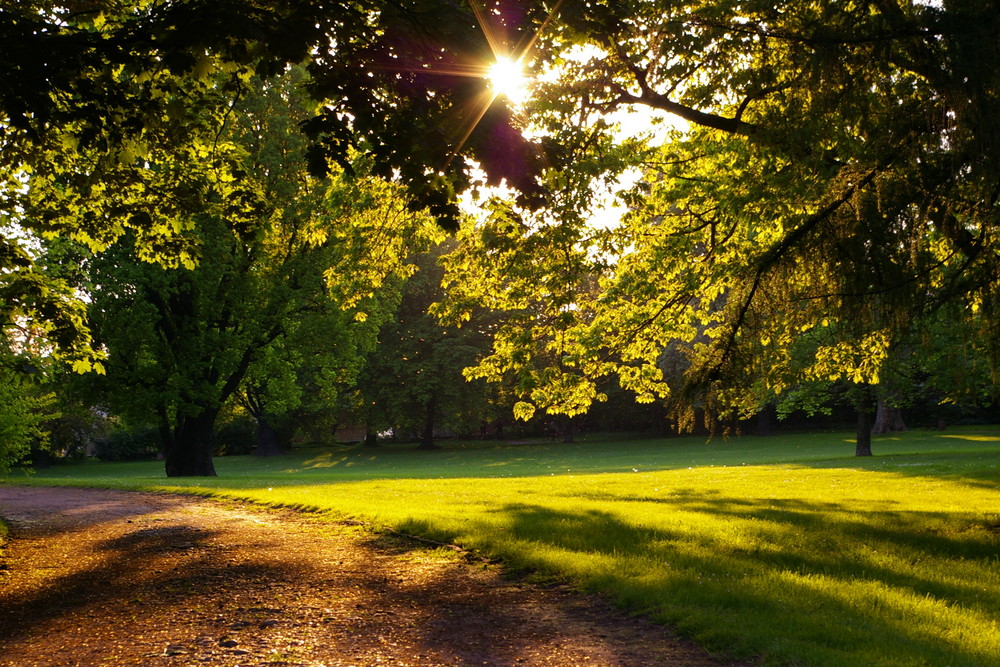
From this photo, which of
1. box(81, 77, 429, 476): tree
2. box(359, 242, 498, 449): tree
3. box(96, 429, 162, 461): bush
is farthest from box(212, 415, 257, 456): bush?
box(81, 77, 429, 476): tree

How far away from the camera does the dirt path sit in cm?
554

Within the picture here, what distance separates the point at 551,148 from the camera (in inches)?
302

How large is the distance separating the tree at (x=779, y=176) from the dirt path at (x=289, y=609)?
14.2 feet

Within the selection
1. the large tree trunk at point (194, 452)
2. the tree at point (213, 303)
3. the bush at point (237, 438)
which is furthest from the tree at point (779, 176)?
the bush at point (237, 438)

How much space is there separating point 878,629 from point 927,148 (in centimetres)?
523

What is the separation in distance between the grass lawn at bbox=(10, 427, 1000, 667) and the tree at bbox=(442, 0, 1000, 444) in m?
2.16

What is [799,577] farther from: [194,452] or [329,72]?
[194,452]

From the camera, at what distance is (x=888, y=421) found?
51.9 meters

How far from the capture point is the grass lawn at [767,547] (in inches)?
223

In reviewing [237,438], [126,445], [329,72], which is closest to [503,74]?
[329,72]

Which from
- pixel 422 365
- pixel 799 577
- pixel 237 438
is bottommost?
pixel 799 577

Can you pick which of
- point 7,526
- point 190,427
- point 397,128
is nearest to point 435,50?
point 397,128

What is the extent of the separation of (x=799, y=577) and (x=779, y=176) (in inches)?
229

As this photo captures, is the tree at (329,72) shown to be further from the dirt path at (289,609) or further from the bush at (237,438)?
the bush at (237,438)
